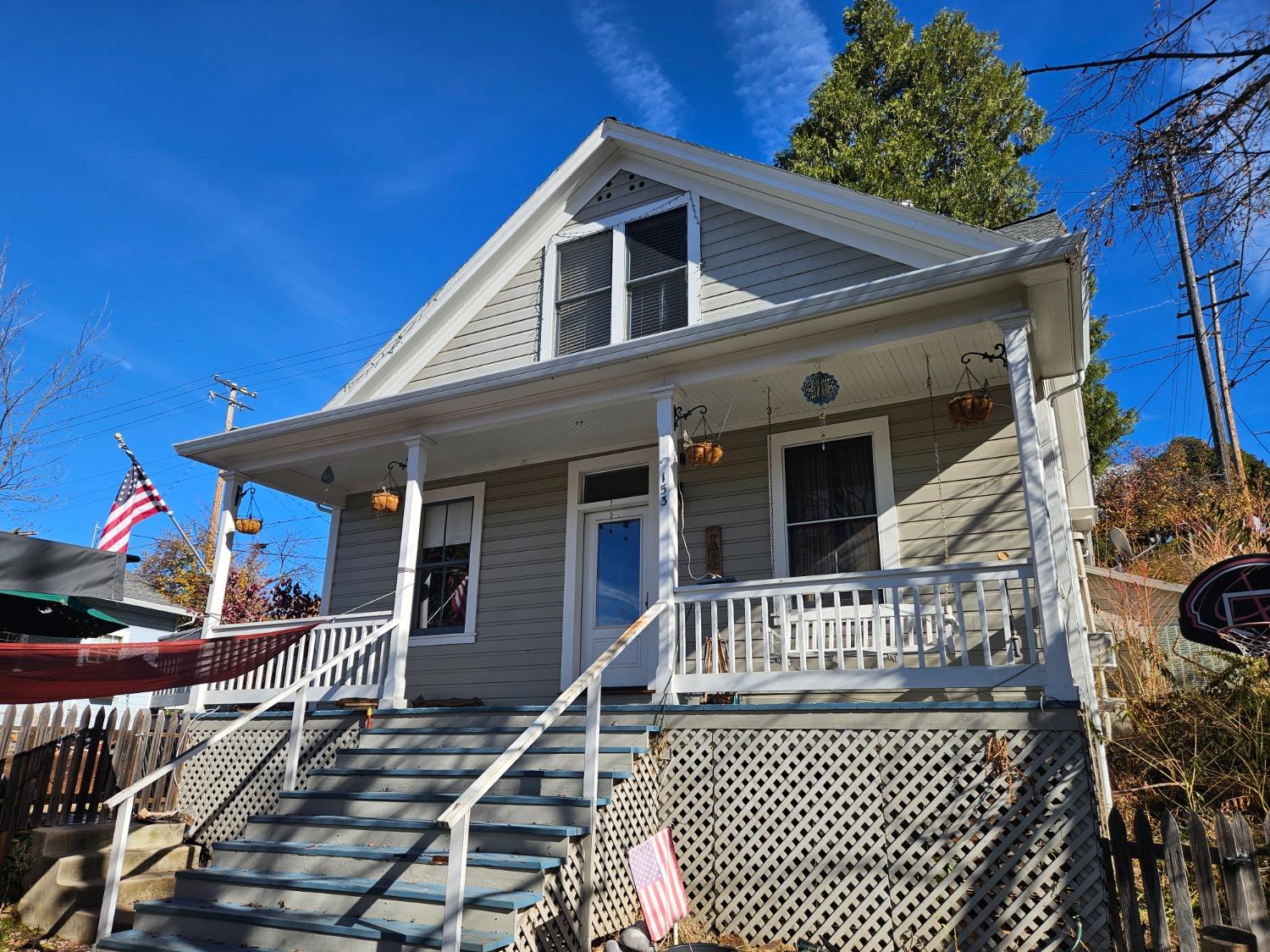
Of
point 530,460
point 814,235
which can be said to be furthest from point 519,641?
point 814,235

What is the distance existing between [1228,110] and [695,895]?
4981 millimetres

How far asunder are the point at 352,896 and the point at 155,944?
1206 millimetres

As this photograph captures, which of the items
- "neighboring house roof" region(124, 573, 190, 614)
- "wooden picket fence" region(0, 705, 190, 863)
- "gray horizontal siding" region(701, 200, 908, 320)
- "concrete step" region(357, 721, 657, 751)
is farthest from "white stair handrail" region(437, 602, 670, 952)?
"neighboring house roof" region(124, 573, 190, 614)

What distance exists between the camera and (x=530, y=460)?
9336 millimetres

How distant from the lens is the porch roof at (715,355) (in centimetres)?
A: 577

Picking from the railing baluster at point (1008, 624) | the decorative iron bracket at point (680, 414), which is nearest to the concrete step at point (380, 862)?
the railing baluster at point (1008, 624)

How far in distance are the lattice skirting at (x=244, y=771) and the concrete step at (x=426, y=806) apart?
30.2 inches

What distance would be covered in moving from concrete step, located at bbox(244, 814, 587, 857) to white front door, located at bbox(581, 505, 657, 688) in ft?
9.91

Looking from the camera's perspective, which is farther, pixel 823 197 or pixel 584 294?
pixel 584 294

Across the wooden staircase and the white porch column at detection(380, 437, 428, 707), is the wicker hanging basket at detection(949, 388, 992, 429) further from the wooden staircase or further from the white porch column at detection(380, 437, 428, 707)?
the white porch column at detection(380, 437, 428, 707)

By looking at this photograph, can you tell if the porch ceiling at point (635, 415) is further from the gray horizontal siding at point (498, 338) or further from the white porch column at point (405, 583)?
the gray horizontal siding at point (498, 338)

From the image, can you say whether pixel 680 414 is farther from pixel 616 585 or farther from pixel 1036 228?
pixel 1036 228

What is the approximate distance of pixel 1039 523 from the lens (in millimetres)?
5387

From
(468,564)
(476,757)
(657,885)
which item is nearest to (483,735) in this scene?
(476,757)
